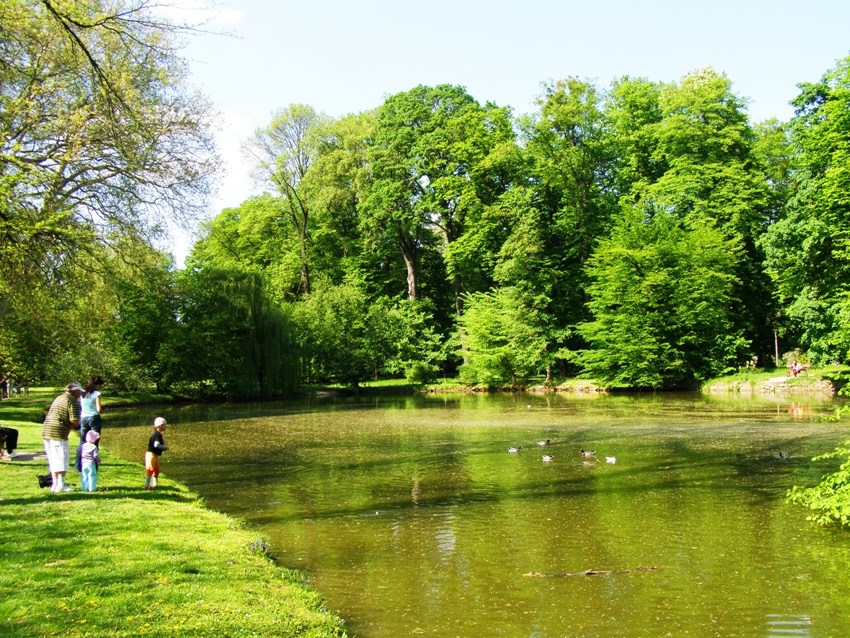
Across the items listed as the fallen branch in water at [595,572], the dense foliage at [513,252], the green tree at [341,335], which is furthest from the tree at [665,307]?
the fallen branch in water at [595,572]

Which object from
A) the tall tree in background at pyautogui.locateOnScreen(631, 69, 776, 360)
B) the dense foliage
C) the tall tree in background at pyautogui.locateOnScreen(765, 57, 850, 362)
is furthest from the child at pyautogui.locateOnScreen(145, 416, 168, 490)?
the tall tree in background at pyautogui.locateOnScreen(631, 69, 776, 360)

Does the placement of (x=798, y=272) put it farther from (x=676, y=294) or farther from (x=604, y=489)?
(x=604, y=489)

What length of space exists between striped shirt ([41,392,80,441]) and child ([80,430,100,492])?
1.13 ft

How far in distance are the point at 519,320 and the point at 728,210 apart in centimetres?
1485

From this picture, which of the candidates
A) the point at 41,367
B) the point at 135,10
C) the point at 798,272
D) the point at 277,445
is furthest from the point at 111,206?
the point at 798,272

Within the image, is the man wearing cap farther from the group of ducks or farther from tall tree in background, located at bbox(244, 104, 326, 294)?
tall tree in background, located at bbox(244, 104, 326, 294)

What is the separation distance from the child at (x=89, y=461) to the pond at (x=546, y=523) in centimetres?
254

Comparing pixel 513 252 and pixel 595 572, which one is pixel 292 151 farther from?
pixel 595 572

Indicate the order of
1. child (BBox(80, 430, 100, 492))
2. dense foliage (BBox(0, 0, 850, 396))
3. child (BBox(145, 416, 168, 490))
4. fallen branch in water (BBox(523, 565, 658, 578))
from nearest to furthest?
fallen branch in water (BBox(523, 565, 658, 578))
child (BBox(80, 430, 100, 492))
child (BBox(145, 416, 168, 490))
dense foliage (BBox(0, 0, 850, 396))

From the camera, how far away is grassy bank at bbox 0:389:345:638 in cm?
584

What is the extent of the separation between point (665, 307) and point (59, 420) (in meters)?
39.0

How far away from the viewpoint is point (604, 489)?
14016 mm

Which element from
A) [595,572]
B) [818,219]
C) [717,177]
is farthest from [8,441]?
[717,177]

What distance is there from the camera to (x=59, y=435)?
11.1 m
